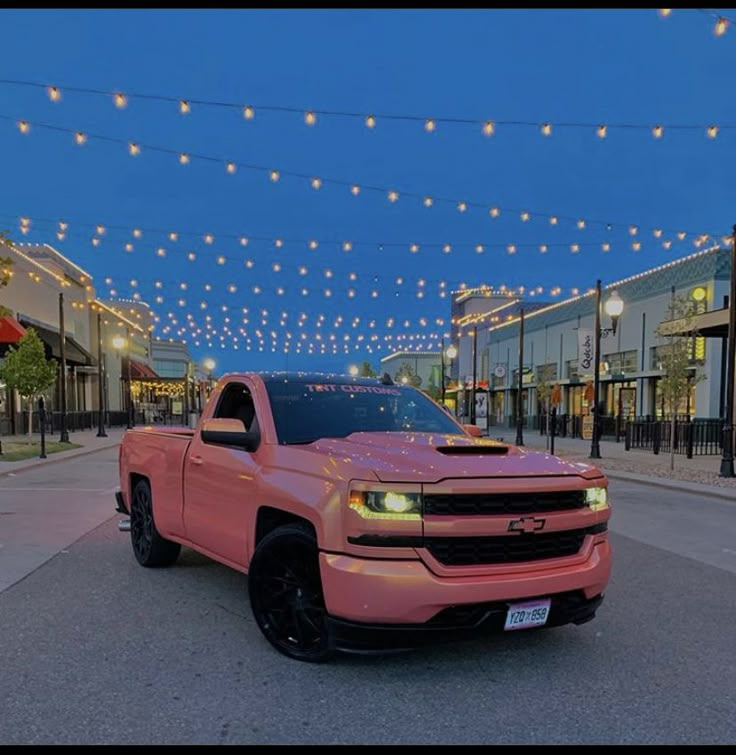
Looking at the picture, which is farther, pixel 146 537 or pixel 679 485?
pixel 679 485

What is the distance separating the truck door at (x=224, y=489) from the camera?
443 centimetres

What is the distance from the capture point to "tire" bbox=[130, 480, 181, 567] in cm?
594

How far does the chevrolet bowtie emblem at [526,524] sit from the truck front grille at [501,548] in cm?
4

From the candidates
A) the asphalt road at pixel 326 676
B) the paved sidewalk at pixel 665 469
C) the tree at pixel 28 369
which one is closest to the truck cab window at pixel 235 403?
the asphalt road at pixel 326 676

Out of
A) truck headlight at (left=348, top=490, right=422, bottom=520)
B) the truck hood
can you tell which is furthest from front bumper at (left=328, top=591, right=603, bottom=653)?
the truck hood

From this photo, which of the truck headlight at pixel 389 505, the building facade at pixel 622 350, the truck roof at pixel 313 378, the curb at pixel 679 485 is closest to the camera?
the truck headlight at pixel 389 505

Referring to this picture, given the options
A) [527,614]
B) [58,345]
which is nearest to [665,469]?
[527,614]

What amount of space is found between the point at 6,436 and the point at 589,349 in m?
24.5

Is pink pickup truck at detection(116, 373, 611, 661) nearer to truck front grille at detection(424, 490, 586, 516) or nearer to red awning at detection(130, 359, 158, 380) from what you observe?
truck front grille at detection(424, 490, 586, 516)

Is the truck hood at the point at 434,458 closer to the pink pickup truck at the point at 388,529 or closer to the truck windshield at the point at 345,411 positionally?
the pink pickup truck at the point at 388,529

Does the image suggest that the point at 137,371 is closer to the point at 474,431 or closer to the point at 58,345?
the point at 58,345

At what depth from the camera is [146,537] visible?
20.0 feet

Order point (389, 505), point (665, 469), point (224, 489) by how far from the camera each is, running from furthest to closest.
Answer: point (665, 469) → point (224, 489) → point (389, 505)

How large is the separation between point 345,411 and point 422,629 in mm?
2033
